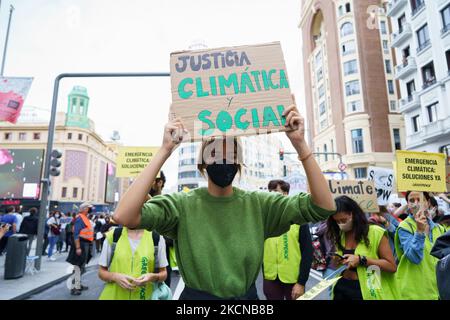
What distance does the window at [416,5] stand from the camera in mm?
22384

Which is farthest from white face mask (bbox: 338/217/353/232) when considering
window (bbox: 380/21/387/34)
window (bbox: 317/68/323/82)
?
window (bbox: 317/68/323/82)

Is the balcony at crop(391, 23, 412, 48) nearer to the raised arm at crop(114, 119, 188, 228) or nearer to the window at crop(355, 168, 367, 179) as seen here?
the window at crop(355, 168, 367, 179)

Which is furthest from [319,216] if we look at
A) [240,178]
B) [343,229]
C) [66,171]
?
[66,171]

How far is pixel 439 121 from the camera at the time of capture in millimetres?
20125

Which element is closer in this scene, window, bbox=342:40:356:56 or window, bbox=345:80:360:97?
window, bbox=345:80:360:97

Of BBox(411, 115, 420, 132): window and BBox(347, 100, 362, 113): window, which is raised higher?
BBox(347, 100, 362, 113): window

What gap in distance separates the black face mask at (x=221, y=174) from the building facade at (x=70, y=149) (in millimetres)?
59687

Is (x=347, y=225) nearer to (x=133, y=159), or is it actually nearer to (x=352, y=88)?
(x=133, y=159)

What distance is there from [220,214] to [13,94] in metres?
7.19

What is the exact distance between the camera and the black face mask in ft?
6.19

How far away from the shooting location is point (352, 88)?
3681cm

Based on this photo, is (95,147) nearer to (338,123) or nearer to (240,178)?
(338,123)

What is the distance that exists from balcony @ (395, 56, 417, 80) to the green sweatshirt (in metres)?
26.8

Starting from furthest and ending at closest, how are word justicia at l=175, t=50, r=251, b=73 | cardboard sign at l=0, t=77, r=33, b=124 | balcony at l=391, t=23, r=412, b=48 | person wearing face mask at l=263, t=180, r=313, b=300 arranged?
balcony at l=391, t=23, r=412, b=48, cardboard sign at l=0, t=77, r=33, b=124, person wearing face mask at l=263, t=180, r=313, b=300, word justicia at l=175, t=50, r=251, b=73
